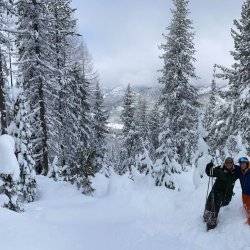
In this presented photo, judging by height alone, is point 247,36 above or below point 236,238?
above

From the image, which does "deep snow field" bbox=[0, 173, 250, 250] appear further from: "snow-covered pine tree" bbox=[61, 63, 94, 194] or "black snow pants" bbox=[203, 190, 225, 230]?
"snow-covered pine tree" bbox=[61, 63, 94, 194]

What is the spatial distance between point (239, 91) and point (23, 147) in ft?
45.5

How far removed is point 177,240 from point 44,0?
69.8 feet

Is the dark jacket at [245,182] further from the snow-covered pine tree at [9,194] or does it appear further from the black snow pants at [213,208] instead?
the snow-covered pine tree at [9,194]

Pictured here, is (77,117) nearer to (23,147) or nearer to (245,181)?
(23,147)

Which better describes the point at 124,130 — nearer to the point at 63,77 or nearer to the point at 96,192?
the point at 63,77

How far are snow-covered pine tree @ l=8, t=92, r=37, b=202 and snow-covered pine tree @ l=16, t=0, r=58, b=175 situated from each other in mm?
7080

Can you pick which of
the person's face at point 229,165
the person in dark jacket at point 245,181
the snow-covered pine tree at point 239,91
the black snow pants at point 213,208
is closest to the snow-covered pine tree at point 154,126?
the snow-covered pine tree at point 239,91

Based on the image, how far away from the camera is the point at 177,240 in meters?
12.2

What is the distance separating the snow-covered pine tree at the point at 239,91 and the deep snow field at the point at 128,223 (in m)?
6.47

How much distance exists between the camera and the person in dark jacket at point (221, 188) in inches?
482

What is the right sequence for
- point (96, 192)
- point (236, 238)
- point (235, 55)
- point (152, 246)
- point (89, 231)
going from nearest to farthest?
1. point (236, 238)
2. point (152, 246)
3. point (89, 231)
4. point (96, 192)
5. point (235, 55)

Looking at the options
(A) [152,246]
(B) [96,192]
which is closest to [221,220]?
(A) [152,246]

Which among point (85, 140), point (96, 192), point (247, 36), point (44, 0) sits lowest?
point (96, 192)
